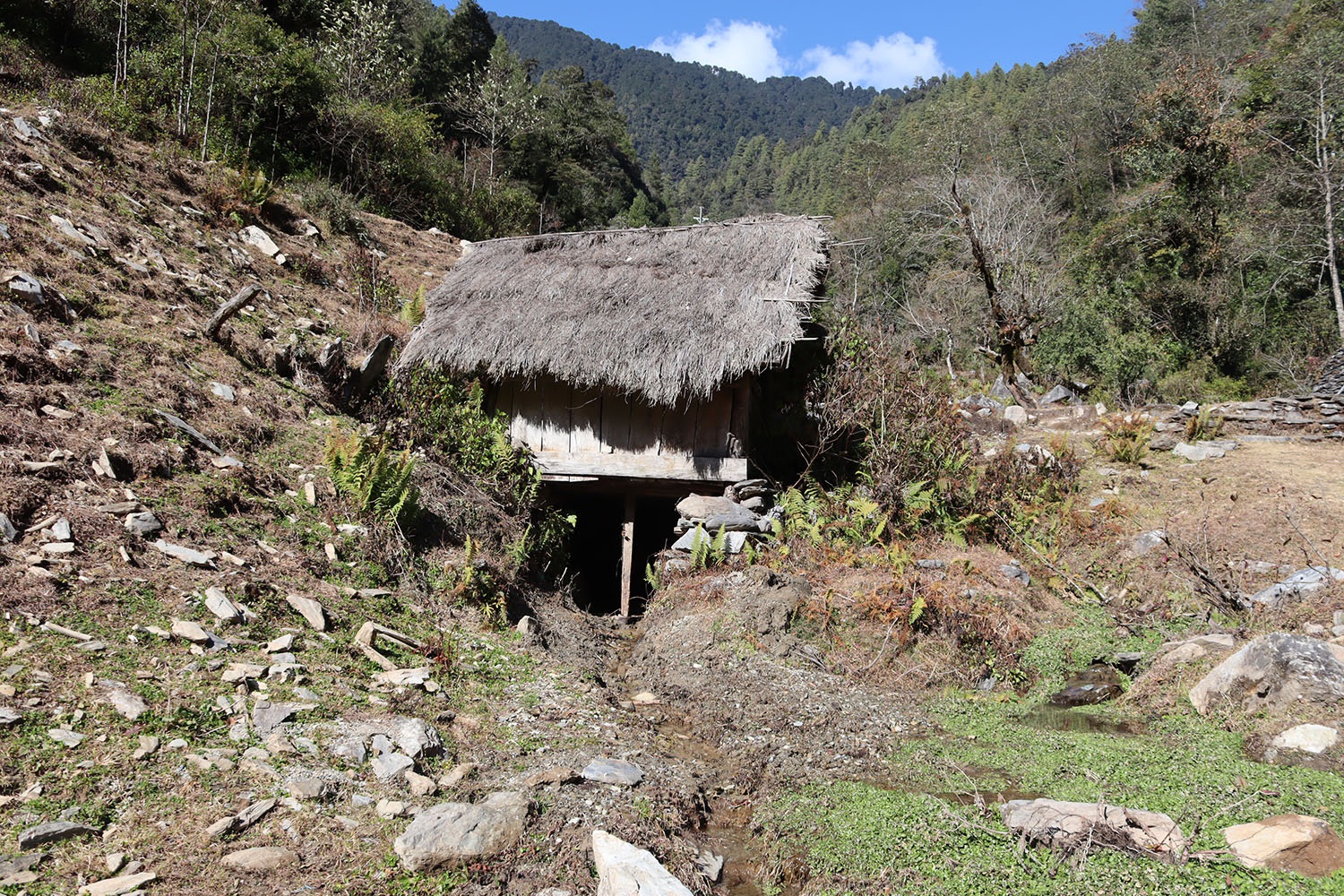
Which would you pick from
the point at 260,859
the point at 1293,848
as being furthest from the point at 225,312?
the point at 1293,848

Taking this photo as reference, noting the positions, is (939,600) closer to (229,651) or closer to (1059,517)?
(1059,517)

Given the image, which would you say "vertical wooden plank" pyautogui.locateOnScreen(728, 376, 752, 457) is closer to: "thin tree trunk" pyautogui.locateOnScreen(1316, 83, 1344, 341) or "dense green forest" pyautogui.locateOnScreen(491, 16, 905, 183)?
"thin tree trunk" pyautogui.locateOnScreen(1316, 83, 1344, 341)

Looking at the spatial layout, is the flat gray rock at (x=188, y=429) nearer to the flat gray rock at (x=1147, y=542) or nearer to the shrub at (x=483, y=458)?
the shrub at (x=483, y=458)

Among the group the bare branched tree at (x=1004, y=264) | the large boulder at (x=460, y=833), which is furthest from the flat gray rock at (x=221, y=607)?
the bare branched tree at (x=1004, y=264)

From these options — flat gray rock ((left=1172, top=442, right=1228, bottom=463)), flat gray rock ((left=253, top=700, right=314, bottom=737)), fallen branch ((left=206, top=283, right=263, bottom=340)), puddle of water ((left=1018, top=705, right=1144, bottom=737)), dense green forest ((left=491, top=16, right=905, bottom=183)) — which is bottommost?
puddle of water ((left=1018, top=705, right=1144, bottom=737))

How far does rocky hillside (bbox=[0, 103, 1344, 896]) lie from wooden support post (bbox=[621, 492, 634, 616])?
94 cm

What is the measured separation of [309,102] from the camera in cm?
1600

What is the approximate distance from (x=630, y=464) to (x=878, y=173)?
31853mm

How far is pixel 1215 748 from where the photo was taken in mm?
5418

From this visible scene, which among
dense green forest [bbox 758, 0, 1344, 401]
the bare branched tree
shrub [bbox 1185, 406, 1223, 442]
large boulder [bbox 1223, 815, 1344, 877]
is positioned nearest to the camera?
large boulder [bbox 1223, 815, 1344, 877]

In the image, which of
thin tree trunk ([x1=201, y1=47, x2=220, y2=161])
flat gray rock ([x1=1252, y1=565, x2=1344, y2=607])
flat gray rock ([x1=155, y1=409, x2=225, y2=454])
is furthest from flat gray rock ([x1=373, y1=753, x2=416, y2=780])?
thin tree trunk ([x1=201, y1=47, x2=220, y2=161])

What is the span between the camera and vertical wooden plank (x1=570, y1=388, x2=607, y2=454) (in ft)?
34.2

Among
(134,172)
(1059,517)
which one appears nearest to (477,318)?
(134,172)

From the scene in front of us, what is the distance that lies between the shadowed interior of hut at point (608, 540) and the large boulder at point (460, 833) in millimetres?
7430
